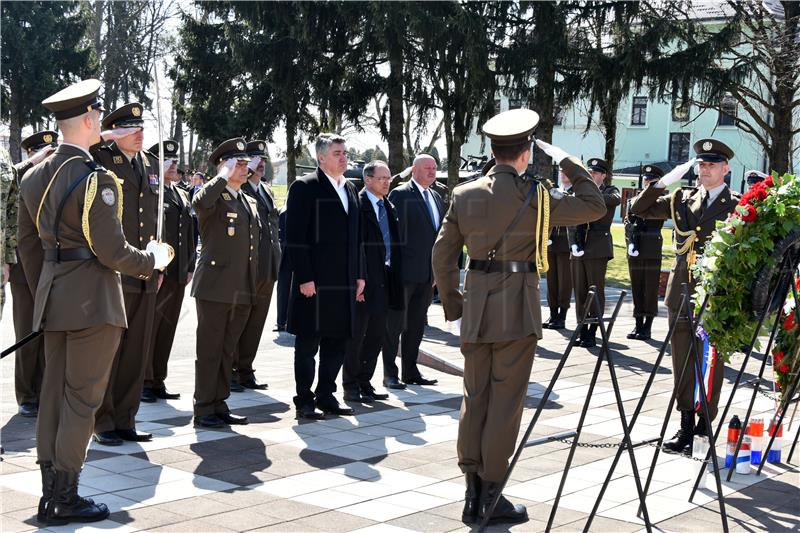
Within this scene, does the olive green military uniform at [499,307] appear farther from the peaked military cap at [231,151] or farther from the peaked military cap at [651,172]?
the peaked military cap at [651,172]

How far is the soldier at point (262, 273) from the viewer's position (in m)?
9.27

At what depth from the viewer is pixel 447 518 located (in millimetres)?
5648

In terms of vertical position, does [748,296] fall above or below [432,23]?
below

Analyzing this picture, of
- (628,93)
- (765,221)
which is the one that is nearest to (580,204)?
(765,221)

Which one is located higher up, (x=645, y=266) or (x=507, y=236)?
(x=507, y=236)

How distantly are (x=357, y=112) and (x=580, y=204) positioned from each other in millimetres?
20603

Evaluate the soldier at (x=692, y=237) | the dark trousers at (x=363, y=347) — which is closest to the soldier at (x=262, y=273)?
the dark trousers at (x=363, y=347)

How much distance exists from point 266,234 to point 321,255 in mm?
1128

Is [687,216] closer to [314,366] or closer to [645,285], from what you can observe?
[314,366]

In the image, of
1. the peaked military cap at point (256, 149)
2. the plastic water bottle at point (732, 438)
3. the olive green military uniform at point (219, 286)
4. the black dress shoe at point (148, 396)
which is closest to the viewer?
the plastic water bottle at point (732, 438)

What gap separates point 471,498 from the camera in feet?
18.6

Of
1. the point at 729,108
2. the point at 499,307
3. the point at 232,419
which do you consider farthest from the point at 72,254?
the point at 729,108

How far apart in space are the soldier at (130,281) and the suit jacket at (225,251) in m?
0.57

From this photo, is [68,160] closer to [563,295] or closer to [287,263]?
[287,263]
